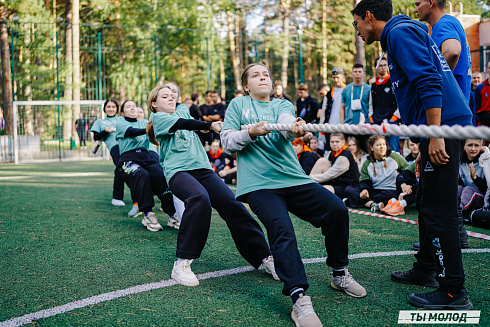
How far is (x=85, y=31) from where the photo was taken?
24016 mm

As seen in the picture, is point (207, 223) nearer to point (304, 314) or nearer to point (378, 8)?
point (304, 314)

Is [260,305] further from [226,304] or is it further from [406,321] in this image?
[406,321]

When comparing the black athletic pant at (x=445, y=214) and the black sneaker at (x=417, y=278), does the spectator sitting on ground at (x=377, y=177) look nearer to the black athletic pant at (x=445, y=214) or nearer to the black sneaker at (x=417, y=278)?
the black sneaker at (x=417, y=278)

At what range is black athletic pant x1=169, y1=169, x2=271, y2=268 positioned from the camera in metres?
4.26

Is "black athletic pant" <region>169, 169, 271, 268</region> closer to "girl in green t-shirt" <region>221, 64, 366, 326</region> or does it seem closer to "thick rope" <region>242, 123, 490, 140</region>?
"girl in green t-shirt" <region>221, 64, 366, 326</region>

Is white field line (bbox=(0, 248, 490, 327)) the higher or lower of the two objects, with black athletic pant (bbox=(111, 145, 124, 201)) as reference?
lower

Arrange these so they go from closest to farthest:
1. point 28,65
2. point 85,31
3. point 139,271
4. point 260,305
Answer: point 260,305 < point 139,271 < point 28,65 < point 85,31

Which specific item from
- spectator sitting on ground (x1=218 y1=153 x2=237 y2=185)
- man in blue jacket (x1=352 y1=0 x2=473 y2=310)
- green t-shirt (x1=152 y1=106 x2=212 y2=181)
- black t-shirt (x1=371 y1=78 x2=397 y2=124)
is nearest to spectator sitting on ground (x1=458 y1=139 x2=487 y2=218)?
black t-shirt (x1=371 y1=78 x2=397 y2=124)

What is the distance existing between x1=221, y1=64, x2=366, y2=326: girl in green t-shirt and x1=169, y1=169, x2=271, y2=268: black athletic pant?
64cm

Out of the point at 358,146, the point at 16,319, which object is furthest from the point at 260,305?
the point at 358,146

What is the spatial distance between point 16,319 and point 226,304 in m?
1.42

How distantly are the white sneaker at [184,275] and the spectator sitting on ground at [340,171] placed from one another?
184 inches

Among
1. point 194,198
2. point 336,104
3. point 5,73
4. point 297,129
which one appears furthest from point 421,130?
point 5,73

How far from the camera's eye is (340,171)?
851 cm
